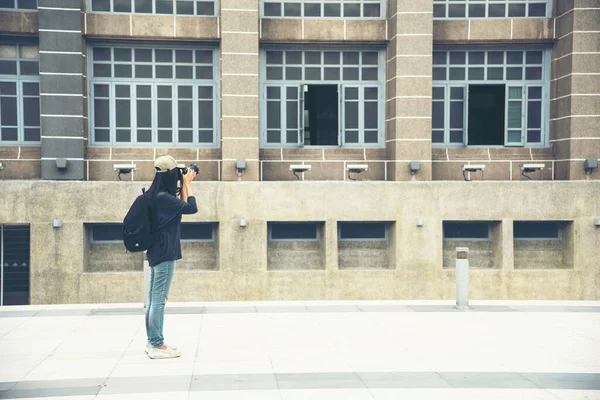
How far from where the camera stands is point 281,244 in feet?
48.3

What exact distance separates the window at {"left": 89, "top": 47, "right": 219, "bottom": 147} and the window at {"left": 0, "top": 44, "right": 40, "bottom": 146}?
1.14 m

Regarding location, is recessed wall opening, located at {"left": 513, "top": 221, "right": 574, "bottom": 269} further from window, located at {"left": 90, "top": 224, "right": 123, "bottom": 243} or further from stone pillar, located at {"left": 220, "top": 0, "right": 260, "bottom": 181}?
window, located at {"left": 90, "top": 224, "right": 123, "bottom": 243}

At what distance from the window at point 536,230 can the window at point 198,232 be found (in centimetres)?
640

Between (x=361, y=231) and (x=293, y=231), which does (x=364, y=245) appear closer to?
(x=361, y=231)

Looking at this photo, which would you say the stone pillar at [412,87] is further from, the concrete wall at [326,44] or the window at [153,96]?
the window at [153,96]

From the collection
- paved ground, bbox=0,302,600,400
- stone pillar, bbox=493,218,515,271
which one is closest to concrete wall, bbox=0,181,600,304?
stone pillar, bbox=493,218,515,271

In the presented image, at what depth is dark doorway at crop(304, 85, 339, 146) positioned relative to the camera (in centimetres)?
1523

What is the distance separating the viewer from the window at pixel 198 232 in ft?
47.9

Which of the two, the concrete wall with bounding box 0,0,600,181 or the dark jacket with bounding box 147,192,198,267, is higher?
the concrete wall with bounding box 0,0,600,181

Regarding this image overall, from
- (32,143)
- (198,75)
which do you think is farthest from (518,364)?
(32,143)

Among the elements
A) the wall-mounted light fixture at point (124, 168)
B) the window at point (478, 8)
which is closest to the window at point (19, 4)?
the wall-mounted light fixture at point (124, 168)

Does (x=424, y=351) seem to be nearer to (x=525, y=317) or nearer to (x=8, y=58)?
(x=525, y=317)

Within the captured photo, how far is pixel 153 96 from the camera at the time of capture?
14961 mm

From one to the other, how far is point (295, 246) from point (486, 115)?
16.4ft
